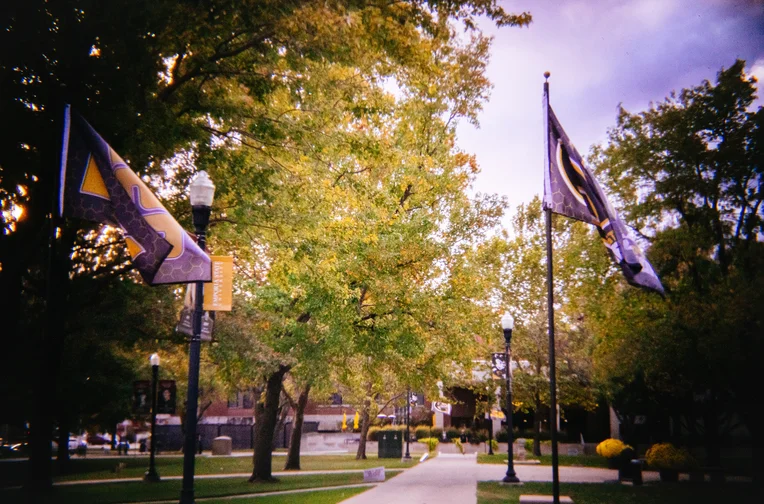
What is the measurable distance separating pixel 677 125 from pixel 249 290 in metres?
15.4

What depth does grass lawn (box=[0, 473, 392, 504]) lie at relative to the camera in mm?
17328

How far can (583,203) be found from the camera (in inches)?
448

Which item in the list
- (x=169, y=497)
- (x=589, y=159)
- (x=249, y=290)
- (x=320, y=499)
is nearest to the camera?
(x=320, y=499)

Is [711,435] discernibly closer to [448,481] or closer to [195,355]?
[448,481]

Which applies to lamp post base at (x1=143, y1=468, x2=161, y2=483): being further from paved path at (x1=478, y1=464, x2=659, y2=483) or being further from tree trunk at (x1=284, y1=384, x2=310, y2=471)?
paved path at (x1=478, y1=464, x2=659, y2=483)

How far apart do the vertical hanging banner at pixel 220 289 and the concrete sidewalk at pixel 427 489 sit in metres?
7.82

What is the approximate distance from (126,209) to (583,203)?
7786 millimetres

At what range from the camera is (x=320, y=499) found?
16656 mm

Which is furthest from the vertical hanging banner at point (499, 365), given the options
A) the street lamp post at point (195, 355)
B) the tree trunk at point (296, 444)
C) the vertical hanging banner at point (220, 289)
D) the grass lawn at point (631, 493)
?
the street lamp post at point (195, 355)

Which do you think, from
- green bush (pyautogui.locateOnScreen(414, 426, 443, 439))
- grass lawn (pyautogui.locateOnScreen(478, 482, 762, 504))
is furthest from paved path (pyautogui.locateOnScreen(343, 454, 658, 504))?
green bush (pyautogui.locateOnScreen(414, 426, 443, 439))

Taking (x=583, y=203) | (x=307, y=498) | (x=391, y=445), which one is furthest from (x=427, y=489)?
(x=391, y=445)

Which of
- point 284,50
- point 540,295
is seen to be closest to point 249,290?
point 284,50

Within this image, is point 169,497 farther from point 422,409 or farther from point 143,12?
point 422,409

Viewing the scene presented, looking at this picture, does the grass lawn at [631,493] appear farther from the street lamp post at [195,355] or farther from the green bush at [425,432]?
the green bush at [425,432]
